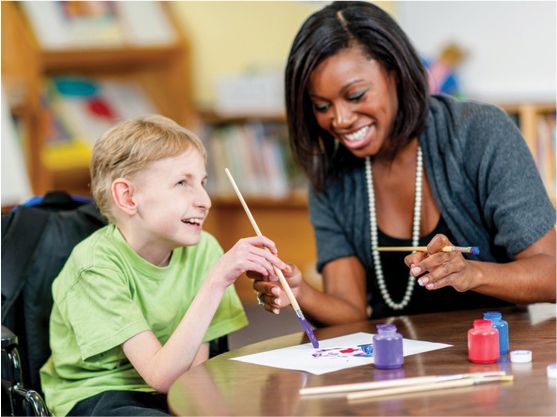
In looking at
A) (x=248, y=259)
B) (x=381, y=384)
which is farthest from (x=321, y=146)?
(x=381, y=384)

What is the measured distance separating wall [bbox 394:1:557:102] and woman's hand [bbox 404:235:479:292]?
2496 millimetres

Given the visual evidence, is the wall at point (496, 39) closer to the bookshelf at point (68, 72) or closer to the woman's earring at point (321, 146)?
the bookshelf at point (68, 72)

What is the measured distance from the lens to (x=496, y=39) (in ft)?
13.8

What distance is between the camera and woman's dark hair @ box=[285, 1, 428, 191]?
6.72 ft

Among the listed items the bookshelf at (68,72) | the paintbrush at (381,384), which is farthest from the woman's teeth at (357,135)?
the bookshelf at (68,72)

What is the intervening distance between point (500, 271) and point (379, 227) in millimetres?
392

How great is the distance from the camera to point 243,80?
195 inches

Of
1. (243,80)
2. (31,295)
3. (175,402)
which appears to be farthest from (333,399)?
(243,80)

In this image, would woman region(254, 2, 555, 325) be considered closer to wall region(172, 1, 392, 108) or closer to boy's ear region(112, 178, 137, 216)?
boy's ear region(112, 178, 137, 216)

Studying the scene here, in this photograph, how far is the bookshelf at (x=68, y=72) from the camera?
4262 millimetres

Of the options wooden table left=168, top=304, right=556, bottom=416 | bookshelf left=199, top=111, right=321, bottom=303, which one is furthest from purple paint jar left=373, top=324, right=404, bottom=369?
bookshelf left=199, top=111, right=321, bottom=303

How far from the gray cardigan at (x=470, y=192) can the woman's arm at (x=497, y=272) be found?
0.05 metres

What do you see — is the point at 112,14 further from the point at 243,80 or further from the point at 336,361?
the point at 336,361

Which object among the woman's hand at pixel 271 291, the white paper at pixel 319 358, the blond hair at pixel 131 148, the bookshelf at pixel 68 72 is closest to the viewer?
the white paper at pixel 319 358
